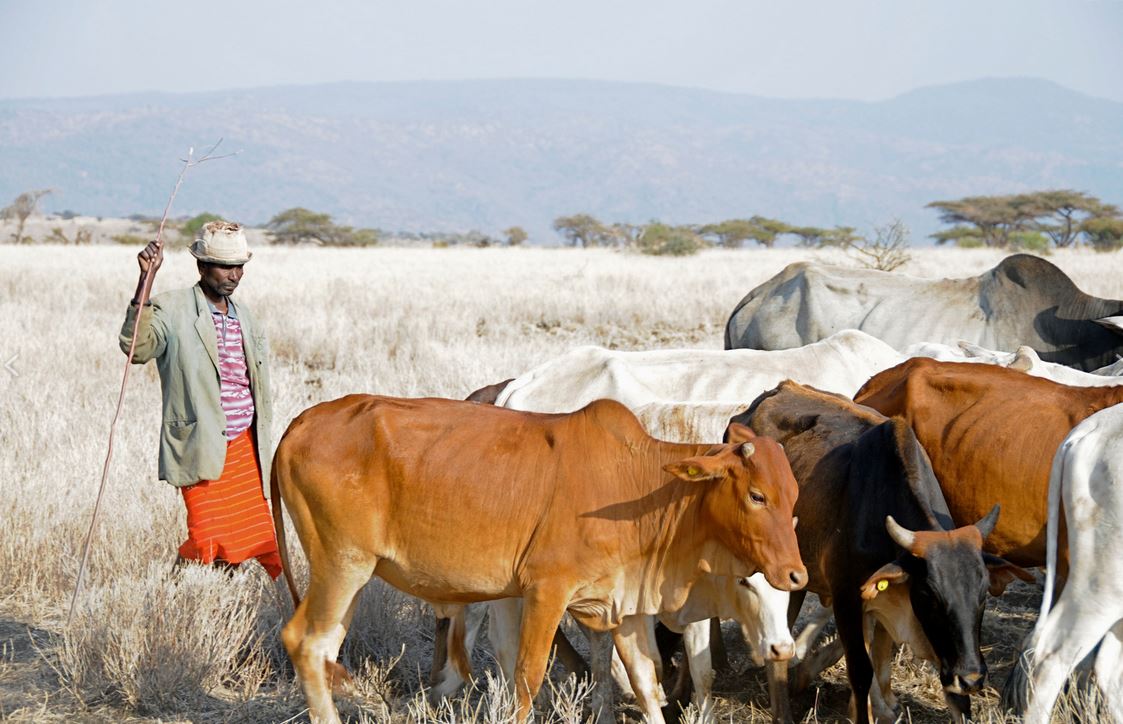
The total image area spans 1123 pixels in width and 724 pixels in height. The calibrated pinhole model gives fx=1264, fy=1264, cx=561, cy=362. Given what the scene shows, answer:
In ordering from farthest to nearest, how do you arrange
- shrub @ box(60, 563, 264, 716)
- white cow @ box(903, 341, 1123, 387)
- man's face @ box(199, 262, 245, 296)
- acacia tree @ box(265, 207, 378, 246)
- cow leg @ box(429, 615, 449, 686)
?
Result: 1. acacia tree @ box(265, 207, 378, 246)
2. white cow @ box(903, 341, 1123, 387)
3. man's face @ box(199, 262, 245, 296)
4. cow leg @ box(429, 615, 449, 686)
5. shrub @ box(60, 563, 264, 716)

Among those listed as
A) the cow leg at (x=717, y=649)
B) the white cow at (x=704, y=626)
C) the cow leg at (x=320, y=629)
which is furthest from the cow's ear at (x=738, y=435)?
the cow leg at (x=717, y=649)

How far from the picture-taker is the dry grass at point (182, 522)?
5.64m

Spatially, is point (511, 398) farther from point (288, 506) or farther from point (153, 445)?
point (153, 445)

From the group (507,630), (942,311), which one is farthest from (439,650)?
(942,311)

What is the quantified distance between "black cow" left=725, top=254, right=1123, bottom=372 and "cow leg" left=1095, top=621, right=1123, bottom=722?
6735 millimetres

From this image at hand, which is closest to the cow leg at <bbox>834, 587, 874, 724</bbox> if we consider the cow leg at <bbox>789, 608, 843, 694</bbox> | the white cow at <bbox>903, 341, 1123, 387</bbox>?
the cow leg at <bbox>789, 608, 843, 694</bbox>

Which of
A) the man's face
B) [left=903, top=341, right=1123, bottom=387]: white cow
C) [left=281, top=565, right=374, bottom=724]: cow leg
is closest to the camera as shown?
[left=281, top=565, right=374, bottom=724]: cow leg

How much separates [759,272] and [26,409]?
20211 millimetres

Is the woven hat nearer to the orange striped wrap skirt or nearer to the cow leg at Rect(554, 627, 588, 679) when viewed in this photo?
the orange striped wrap skirt

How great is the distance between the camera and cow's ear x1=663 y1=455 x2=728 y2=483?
14.7ft

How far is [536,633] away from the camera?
470 cm

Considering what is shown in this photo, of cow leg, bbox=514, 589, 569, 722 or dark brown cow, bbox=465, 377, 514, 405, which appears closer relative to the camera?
cow leg, bbox=514, 589, 569, 722

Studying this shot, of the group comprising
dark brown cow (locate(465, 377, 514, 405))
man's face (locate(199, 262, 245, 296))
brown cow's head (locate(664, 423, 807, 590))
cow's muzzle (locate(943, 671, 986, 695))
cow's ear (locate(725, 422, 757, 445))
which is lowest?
cow's muzzle (locate(943, 671, 986, 695))

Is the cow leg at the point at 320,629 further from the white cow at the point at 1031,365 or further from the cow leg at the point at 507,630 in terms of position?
the white cow at the point at 1031,365
